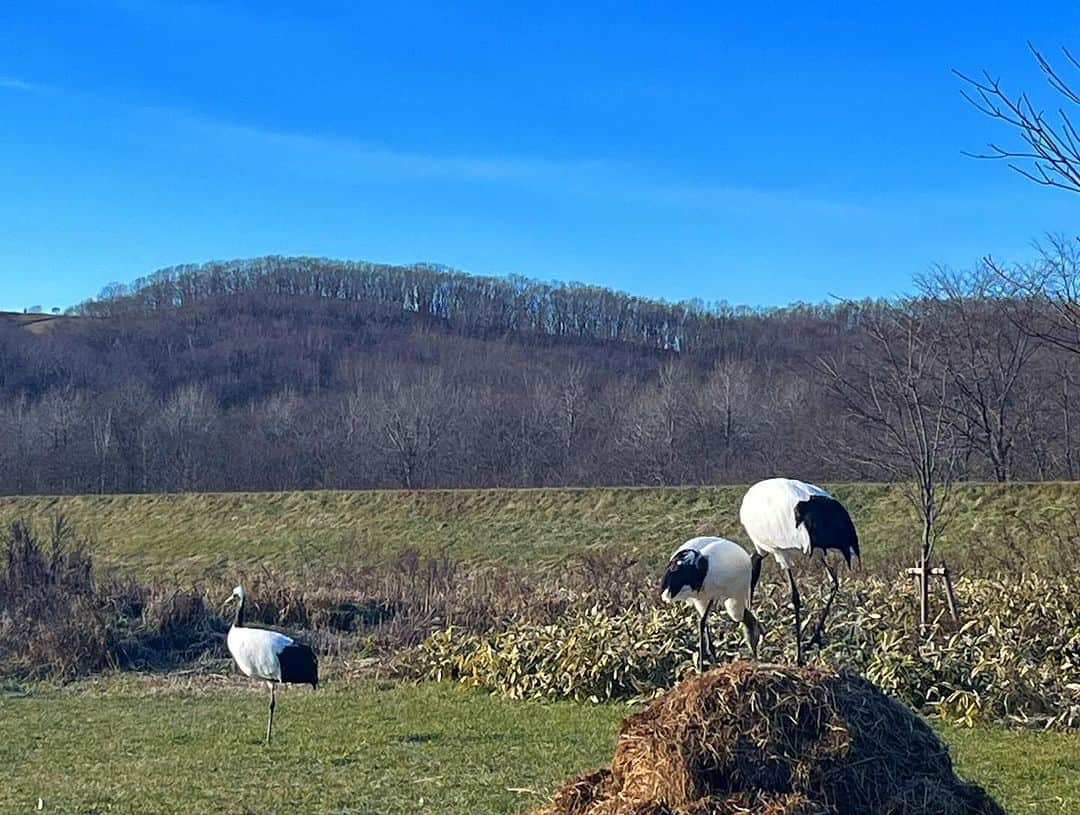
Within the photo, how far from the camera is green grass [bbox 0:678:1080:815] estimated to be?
8.26 m

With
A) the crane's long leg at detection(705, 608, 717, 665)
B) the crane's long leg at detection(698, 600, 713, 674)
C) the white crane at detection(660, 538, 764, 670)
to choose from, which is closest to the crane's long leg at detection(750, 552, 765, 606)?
the white crane at detection(660, 538, 764, 670)

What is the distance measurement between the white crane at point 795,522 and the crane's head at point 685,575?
1.98 feet

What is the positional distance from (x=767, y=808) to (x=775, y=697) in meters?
0.62

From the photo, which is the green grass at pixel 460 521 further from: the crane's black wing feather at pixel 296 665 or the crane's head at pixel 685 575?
the crane's black wing feather at pixel 296 665

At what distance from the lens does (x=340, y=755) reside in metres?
9.91

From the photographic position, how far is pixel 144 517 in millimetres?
39250

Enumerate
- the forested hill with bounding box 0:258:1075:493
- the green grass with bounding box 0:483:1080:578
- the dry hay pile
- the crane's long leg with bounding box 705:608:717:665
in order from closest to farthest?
the dry hay pile < the crane's long leg with bounding box 705:608:717:665 < the green grass with bounding box 0:483:1080:578 < the forested hill with bounding box 0:258:1075:493

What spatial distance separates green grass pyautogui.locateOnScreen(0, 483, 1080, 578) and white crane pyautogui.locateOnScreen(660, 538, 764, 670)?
1473 centimetres

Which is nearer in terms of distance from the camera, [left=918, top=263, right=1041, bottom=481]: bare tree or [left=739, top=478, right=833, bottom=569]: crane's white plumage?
[left=739, top=478, right=833, bottom=569]: crane's white plumage

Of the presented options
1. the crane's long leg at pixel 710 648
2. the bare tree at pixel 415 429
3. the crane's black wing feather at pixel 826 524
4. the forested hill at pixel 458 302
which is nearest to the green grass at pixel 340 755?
the crane's long leg at pixel 710 648

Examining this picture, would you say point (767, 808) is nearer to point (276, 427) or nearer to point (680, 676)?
point (680, 676)

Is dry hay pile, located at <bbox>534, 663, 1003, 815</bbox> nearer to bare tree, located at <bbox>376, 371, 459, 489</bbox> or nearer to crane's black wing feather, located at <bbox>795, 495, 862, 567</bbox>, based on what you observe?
crane's black wing feather, located at <bbox>795, 495, 862, 567</bbox>

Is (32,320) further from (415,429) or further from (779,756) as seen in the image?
(779,756)

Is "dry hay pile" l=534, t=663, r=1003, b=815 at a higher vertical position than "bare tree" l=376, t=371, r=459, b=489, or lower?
lower
